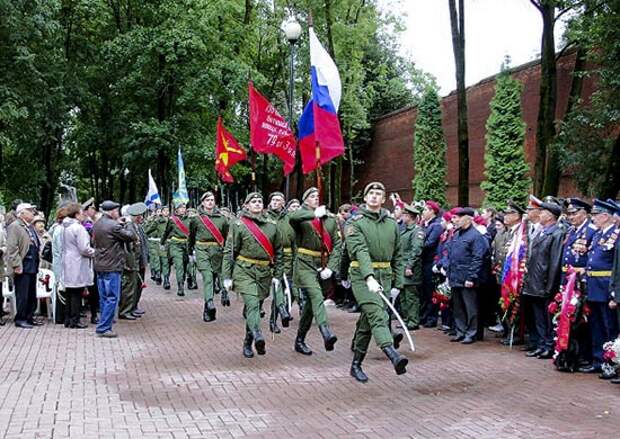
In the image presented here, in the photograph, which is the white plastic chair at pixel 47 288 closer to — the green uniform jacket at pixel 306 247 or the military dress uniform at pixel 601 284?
the green uniform jacket at pixel 306 247

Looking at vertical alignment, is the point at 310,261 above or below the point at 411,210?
below

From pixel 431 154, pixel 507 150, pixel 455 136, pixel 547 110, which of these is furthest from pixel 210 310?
A: pixel 455 136

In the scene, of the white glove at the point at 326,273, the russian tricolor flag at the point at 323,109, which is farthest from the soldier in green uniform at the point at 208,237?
the white glove at the point at 326,273

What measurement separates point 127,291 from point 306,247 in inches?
190

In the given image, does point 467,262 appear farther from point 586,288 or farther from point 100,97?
point 100,97

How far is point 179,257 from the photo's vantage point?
17.8 m

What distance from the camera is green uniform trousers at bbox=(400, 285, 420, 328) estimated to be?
40.3 ft

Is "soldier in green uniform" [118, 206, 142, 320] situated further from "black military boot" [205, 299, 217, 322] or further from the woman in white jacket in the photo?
"black military boot" [205, 299, 217, 322]

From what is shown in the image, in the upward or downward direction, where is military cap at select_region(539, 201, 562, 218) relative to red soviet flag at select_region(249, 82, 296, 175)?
downward

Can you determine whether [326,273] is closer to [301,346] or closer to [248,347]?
[301,346]

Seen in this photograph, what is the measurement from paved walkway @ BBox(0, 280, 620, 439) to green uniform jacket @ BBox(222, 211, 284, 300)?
0.94 meters

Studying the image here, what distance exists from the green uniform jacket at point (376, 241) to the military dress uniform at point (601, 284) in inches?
88.8

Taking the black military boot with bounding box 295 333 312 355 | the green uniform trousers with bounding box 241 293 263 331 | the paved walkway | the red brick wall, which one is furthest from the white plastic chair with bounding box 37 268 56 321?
the red brick wall

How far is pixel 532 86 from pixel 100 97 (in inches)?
721
